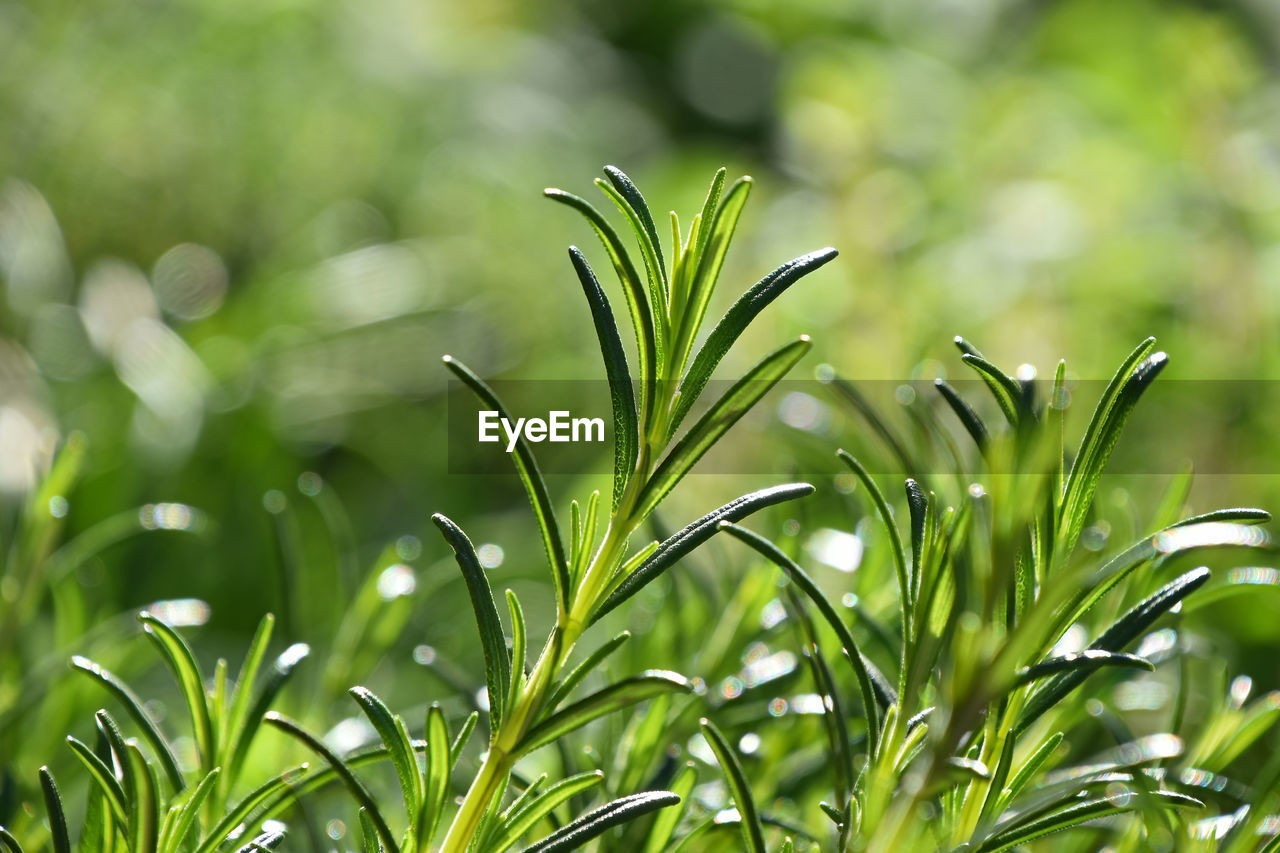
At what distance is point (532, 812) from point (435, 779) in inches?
0.7

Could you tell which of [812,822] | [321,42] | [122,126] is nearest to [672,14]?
[321,42]

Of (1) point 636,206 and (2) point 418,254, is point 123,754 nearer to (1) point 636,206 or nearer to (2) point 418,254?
(1) point 636,206

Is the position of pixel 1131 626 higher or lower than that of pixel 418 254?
Result: lower

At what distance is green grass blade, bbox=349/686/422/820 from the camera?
0.16 metres

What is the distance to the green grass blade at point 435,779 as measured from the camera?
163 mm

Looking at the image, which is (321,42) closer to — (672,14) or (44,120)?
(44,120)

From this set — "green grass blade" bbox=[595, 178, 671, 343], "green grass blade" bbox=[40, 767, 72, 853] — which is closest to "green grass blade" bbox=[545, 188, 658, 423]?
"green grass blade" bbox=[595, 178, 671, 343]

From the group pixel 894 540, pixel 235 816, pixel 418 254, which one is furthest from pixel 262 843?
pixel 418 254

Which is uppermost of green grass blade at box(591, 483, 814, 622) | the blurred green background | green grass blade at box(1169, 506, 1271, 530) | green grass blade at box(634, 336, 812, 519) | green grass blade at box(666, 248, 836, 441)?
the blurred green background

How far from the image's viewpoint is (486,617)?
0.16 m

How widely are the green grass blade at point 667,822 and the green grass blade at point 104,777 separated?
0.29ft

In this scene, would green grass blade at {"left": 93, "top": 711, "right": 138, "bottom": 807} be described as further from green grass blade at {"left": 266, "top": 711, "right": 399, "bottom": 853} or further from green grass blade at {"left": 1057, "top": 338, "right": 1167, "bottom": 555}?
green grass blade at {"left": 1057, "top": 338, "right": 1167, "bottom": 555}

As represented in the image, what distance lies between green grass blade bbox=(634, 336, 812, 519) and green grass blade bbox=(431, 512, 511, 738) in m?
0.03

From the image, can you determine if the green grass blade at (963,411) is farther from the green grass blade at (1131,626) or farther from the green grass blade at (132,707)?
the green grass blade at (132,707)
